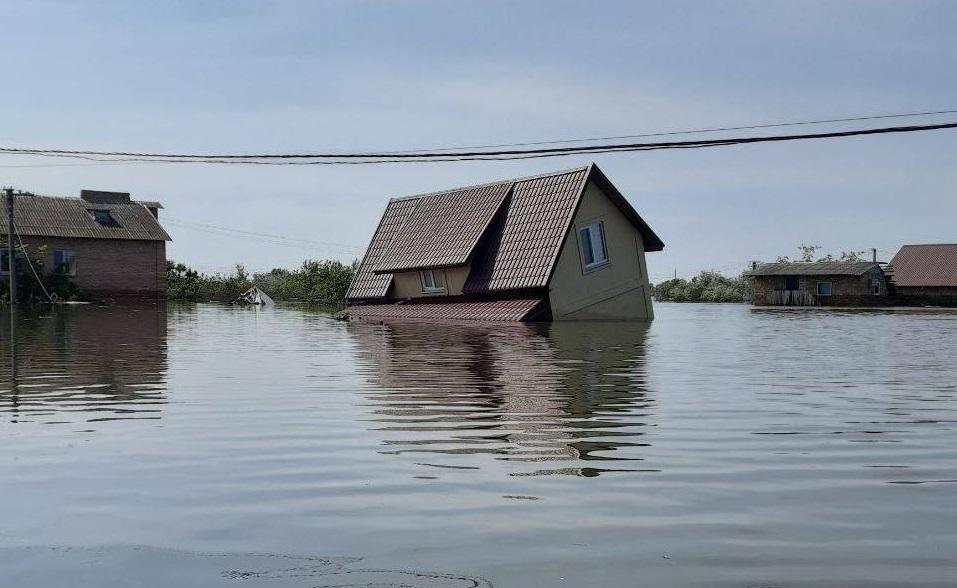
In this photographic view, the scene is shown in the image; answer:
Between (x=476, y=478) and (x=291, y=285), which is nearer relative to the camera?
(x=476, y=478)

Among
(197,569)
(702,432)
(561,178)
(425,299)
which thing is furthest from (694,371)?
(425,299)

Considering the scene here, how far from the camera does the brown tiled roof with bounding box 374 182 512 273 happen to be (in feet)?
118

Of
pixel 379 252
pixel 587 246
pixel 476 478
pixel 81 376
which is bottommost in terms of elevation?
pixel 476 478

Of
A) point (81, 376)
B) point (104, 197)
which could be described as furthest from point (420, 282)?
point (104, 197)

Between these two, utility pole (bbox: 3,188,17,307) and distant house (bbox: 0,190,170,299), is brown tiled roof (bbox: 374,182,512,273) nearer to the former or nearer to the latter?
utility pole (bbox: 3,188,17,307)

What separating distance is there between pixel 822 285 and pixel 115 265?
47.3 metres

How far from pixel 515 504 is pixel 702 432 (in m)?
3.41

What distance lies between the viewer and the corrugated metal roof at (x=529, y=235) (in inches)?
1280

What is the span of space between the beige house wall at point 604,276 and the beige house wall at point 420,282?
4257 millimetres

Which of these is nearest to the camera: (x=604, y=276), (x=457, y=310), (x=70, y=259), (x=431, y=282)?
(x=604, y=276)

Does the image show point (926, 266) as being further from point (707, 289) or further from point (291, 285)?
point (291, 285)

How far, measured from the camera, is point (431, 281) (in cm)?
3784

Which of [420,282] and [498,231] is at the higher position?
[498,231]

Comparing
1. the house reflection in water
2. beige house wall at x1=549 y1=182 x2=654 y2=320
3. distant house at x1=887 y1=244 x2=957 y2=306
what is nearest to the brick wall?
beige house wall at x1=549 y1=182 x2=654 y2=320
